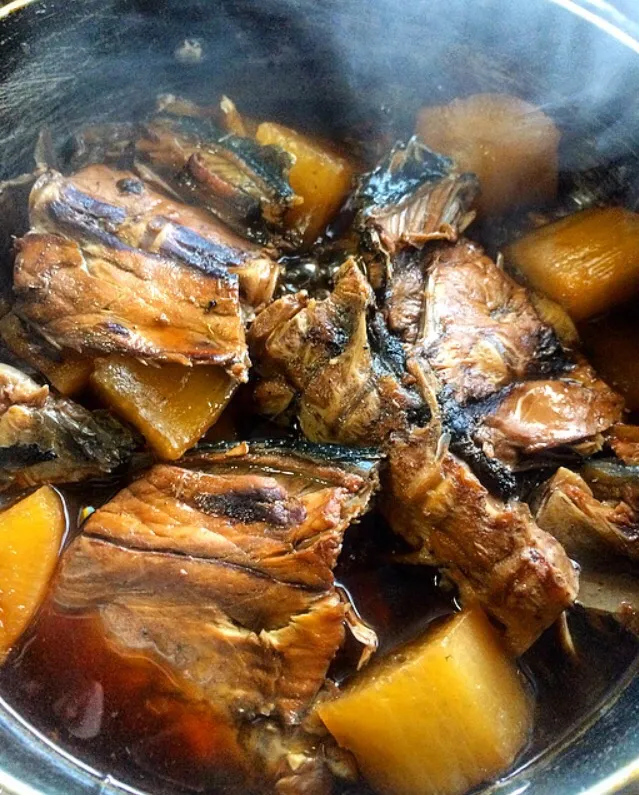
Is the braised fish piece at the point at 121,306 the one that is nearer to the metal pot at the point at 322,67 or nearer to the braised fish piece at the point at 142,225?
the braised fish piece at the point at 142,225

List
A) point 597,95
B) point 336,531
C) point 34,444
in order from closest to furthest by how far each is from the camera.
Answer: point 336,531
point 34,444
point 597,95

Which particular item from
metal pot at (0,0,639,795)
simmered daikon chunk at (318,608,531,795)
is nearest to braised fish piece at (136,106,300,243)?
metal pot at (0,0,639,795)

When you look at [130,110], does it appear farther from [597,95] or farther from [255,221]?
[597,95]

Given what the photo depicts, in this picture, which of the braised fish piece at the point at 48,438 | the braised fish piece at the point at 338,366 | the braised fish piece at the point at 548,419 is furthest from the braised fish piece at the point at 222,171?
the braised fish piece at the point at 548,419

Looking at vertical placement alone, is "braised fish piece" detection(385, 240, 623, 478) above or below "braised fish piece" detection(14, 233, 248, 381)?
below

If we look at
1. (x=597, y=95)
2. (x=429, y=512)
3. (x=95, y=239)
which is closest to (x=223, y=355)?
(x=95, y=239)

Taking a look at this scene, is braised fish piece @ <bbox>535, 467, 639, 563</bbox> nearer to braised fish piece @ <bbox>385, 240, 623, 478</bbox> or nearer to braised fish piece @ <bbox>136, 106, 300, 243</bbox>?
braised fish piece @ <bbox>385, 240, 623, 478</bbox>

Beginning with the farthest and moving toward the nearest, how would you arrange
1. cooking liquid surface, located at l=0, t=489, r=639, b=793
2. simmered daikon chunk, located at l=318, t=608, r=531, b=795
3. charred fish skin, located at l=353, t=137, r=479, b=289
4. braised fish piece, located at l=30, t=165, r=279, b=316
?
charred fish skin, located at l=353, t=137, r=479, b=289, braised fish piece, located at l=30, t=165, r=279, b=316, cooking liquid surface, located at l=0, t=489, r=639, b=793, simmered daikon chunk, located at l=318, t=608, r=531, b=795
